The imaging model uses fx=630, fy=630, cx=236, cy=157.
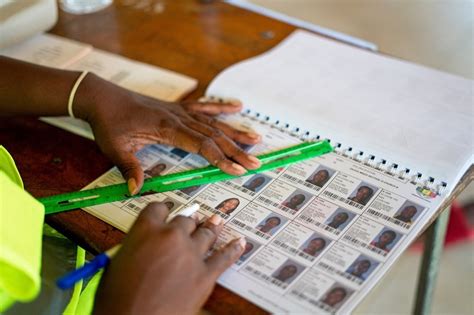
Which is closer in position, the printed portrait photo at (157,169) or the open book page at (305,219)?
the open book page at (305,219)

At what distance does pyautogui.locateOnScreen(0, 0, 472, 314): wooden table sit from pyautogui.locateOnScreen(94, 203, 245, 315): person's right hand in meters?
0.03

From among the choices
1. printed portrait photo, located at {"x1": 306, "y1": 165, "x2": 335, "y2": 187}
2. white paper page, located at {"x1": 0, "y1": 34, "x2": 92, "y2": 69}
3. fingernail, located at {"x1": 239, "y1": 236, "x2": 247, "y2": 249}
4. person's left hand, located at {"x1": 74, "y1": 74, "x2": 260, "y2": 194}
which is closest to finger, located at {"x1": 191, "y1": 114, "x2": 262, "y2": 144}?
person's left hand, located at {"x1": 74, "y1": 74, "x2": 260, "y2": 194}

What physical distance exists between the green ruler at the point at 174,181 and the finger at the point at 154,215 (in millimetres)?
112

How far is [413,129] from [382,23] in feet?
5.41

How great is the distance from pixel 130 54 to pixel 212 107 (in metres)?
0.28

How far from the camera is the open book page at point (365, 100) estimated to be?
909 mm

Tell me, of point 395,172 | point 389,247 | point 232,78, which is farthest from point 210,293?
point 232,78

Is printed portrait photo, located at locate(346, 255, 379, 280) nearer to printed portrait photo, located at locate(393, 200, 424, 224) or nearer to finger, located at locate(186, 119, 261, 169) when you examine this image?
printed portrait photo, located at locate(393, 200, 424, 224)

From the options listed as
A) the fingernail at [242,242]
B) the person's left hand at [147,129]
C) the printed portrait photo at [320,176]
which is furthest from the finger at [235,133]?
the fingernail at [242,242]


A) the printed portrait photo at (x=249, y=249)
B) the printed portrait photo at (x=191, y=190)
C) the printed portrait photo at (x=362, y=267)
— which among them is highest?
the printed portrait photo at (x=362, y=267)

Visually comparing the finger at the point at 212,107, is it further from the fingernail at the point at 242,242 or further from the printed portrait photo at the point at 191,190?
the fingernail at the point at 242,242

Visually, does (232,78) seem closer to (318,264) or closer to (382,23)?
(318,264)

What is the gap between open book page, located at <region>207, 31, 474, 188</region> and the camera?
2.98ft

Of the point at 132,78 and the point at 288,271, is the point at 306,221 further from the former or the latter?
the point at 132,78
